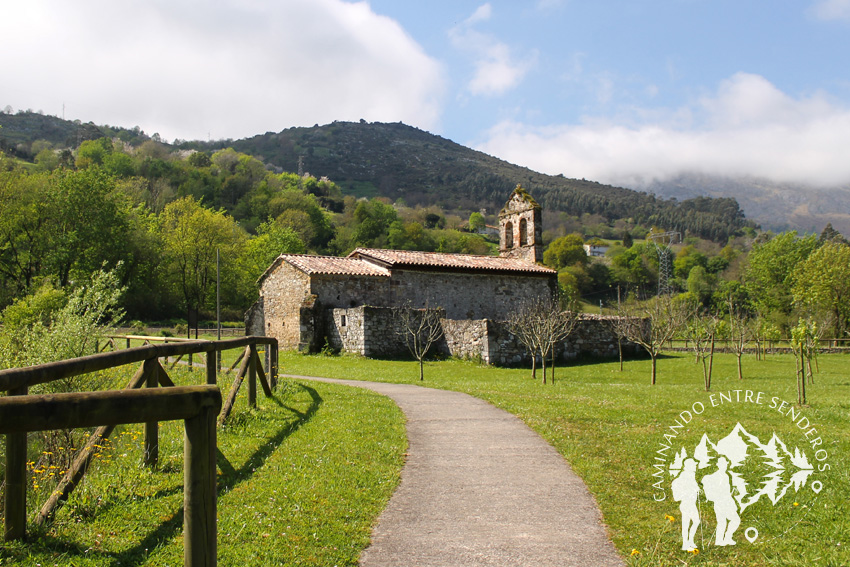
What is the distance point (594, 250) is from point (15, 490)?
10345 cm

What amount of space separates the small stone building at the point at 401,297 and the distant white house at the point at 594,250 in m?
72.4

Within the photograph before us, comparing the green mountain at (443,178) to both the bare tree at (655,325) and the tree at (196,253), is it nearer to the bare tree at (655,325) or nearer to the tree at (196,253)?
the tree at (196,253)

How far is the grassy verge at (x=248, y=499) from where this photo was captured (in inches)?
144

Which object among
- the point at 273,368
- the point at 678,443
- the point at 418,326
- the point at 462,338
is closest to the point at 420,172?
the point at 418,326

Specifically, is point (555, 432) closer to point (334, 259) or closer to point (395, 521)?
point (395, 521)

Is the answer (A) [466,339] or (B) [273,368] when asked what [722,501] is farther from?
(A) [466,339]

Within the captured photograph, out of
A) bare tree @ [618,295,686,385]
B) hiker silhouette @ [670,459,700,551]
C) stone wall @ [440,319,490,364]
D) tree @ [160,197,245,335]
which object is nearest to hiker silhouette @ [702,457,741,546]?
hiker silhouette @ [670,459,700,551]

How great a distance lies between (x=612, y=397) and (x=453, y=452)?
20.4ft

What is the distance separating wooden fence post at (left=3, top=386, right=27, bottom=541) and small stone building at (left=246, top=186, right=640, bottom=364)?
18.2 meters

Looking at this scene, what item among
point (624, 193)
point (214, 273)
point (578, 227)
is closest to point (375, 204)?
point (214, 273)

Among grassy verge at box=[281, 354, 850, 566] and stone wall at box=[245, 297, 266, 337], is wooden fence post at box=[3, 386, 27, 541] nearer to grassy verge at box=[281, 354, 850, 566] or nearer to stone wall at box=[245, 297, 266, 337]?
grassy verge at box=[281, 354, 850, 566]

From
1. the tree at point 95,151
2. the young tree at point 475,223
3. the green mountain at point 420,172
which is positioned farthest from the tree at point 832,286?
the green mountain at point 420,172

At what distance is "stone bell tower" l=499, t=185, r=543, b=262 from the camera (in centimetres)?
2972

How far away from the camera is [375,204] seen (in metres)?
80.8
